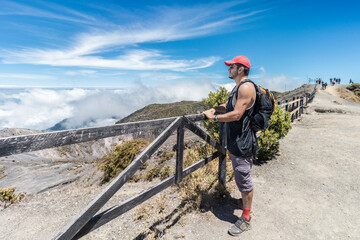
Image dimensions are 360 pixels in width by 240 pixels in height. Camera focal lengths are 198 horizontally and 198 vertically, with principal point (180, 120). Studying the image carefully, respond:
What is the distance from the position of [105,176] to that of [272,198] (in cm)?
590

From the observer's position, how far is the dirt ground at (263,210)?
3.51 m

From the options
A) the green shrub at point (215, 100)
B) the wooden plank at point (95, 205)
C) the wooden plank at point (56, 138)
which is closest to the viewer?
the wooden plank at point (56, 138)

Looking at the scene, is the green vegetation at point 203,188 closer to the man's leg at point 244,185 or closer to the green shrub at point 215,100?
the man's leg at point 244,185

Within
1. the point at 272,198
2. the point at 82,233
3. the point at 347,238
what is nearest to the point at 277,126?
the point at 272,198

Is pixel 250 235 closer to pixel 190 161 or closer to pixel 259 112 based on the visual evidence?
pixel 259 112

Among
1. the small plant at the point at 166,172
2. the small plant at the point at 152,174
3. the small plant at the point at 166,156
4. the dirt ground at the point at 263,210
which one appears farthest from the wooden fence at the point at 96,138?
the small plant at the point at 166,156

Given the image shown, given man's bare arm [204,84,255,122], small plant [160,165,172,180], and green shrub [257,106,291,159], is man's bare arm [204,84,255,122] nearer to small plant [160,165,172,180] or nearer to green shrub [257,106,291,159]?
green shrub [257,106,291,159]

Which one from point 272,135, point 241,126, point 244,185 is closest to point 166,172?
point 244,185

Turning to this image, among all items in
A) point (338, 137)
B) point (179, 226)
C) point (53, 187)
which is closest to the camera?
point (179, 226)

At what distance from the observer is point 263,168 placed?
6191 mm

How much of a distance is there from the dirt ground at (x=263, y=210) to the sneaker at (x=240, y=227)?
10 centimetres

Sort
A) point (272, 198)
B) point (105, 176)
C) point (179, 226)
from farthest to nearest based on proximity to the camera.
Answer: point (105, 176)
point (272, 198)
point (179, 226)

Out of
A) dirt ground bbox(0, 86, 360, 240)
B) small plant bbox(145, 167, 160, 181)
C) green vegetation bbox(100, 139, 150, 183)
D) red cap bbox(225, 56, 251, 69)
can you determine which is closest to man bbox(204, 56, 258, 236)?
red cap bbox(225, 56, 251, 69)

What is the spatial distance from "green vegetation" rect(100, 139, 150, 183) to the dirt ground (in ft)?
2.23
